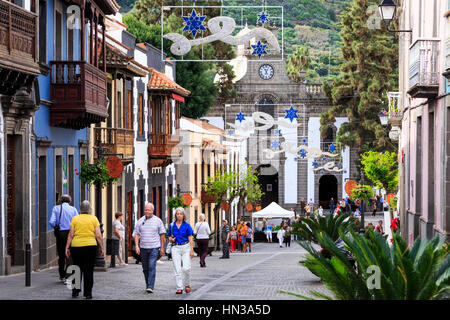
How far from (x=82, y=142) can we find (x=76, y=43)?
9.11 ft

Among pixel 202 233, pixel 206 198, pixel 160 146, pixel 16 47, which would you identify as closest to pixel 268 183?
pixel 206 198

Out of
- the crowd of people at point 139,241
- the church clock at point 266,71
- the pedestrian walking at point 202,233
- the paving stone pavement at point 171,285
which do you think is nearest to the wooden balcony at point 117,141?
the pedestrian walking at point 202,233

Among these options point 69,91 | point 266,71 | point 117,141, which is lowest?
point 117,141

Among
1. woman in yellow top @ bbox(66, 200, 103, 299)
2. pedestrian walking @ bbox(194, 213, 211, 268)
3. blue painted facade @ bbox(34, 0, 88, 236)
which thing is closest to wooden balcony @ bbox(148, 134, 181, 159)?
blue painted facade @ bbox(34, 0, 88, 236)

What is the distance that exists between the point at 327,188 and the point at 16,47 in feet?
236

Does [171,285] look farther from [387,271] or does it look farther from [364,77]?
[364,77]

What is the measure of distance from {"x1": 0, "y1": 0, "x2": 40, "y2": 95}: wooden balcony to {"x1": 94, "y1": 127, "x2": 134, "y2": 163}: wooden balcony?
10048 mm

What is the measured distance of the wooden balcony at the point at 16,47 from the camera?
15.0m

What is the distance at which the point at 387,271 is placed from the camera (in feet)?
30.9

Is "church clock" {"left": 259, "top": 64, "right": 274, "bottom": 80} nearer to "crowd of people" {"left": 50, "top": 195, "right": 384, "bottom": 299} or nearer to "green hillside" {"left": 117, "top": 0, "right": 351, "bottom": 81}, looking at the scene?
"green hillside" {"left": 117, "top": 0, "right": 351, "bottom": 81}

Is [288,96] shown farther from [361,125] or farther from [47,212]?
[47,212]

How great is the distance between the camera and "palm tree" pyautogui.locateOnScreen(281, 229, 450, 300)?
9.23 metres
